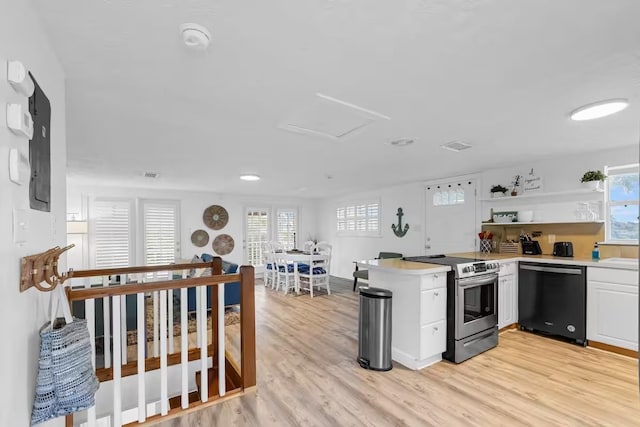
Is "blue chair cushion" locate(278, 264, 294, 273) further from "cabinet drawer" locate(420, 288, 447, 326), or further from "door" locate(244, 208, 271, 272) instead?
"cabinet drawer" locate(420, 288, 447, 326)

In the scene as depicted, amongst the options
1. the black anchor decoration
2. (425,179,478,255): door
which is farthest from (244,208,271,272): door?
(425,179,478,255): door

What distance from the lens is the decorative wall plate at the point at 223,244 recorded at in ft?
23.4

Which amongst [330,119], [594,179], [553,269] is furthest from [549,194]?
[330,119]

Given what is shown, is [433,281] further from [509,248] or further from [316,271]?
[316,271]

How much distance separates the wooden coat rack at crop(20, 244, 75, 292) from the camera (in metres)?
1.06

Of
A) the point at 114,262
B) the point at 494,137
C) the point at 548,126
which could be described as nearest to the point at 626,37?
the point at 548,126

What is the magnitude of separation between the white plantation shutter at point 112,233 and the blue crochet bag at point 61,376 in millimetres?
5622

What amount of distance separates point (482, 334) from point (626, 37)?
271 centimetres

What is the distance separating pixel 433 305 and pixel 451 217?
271 cm

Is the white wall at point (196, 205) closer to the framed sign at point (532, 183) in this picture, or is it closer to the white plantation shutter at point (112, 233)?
the white plantation shutter at point (112, 233)

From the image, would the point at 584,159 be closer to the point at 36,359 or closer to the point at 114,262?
the point at 36,359

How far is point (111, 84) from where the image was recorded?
1.79 metres

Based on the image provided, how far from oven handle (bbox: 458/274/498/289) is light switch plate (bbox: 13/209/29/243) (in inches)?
121

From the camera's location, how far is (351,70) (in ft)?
5.32
